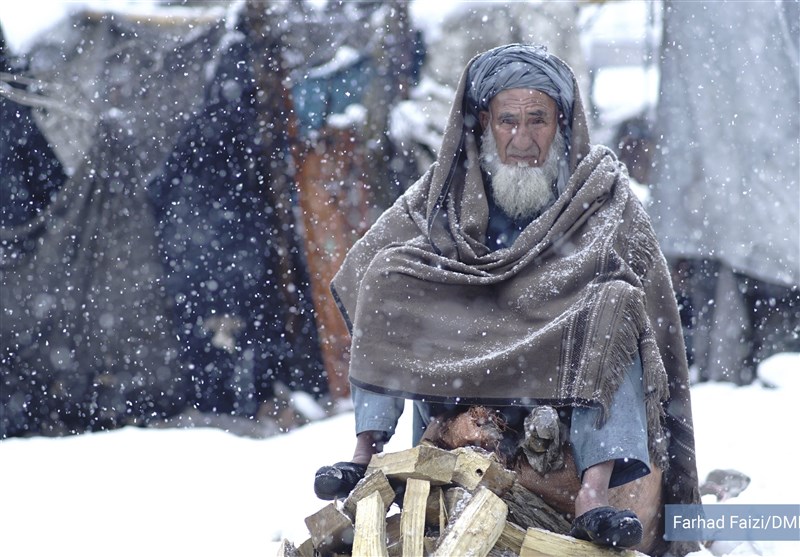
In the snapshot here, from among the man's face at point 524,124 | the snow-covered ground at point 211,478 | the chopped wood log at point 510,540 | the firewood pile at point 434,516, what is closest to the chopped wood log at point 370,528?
the firewood pile at point 434,516

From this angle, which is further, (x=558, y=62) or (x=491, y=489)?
(x=558, y=62)

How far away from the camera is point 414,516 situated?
108 inches

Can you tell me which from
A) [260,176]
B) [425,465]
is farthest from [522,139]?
[260,176]

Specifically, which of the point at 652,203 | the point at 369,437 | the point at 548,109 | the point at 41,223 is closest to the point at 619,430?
the point at 369,437

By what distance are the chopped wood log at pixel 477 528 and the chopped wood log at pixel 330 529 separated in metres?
0.28

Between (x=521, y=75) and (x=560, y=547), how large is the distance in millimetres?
1600

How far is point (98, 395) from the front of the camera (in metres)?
5.93

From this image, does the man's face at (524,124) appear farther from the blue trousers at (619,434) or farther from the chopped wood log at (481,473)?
the chopped wood log at (481,473)

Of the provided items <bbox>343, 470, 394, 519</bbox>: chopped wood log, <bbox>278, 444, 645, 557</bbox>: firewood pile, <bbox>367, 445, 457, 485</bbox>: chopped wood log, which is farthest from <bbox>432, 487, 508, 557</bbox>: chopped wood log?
<bbox>343, 470, 394, 519</bbox>: chopped wood log

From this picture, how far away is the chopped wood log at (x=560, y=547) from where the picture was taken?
2605 mm

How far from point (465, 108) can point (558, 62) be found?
14.3 inches

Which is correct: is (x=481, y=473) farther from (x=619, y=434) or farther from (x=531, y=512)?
(x=619, y=434)

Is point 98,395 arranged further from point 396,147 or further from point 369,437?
point 369,437

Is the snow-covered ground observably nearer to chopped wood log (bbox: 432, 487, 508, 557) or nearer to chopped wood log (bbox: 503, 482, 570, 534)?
chopped wood log (bbox: 503, 482, 570, 534)
